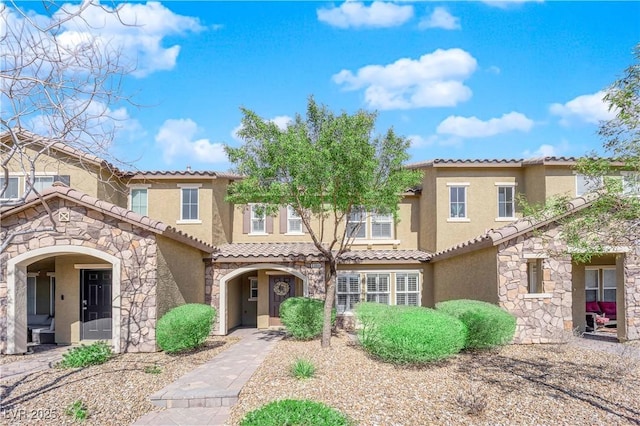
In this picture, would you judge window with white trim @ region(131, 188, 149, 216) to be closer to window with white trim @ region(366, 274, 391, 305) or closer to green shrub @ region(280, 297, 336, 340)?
green shrub @ region(280, 297, 336, 340)

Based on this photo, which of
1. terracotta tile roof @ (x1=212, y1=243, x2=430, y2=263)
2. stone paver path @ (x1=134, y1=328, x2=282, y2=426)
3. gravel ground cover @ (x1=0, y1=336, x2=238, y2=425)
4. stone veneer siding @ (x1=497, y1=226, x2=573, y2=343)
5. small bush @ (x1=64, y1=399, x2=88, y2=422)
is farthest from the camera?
terracotta tile roof @ (x1=212, y1=243, x2=430, y2=263)

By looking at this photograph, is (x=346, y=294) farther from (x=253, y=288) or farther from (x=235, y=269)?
(x=235, y=269)

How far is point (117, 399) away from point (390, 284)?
12.3 meters

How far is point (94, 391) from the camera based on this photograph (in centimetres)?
902

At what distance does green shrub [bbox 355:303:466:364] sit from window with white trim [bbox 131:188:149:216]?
11970 millimetres

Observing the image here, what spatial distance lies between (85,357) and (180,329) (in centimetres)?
221

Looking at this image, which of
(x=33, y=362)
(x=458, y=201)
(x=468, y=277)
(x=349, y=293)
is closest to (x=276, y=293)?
(x=349, y=293)

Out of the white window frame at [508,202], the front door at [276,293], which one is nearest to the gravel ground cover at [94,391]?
the front door at [276,293]

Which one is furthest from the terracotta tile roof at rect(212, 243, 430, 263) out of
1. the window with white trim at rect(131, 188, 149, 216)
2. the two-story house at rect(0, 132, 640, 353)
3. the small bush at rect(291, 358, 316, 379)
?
the small bush at rect(291, 358, 316, 379)

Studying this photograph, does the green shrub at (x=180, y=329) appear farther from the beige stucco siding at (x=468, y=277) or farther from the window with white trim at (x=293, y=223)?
the beige stucco siding at (x=468, y=277)

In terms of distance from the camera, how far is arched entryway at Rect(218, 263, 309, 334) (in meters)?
18.0

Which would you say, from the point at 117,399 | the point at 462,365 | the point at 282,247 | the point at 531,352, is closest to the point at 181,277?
the point at 282,247

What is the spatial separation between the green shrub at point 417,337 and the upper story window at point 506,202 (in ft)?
31.7

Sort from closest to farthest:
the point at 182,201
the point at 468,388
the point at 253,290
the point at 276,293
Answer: the point at 468,388, the point at 182,201, the point at 276,293, the point at 253,290
